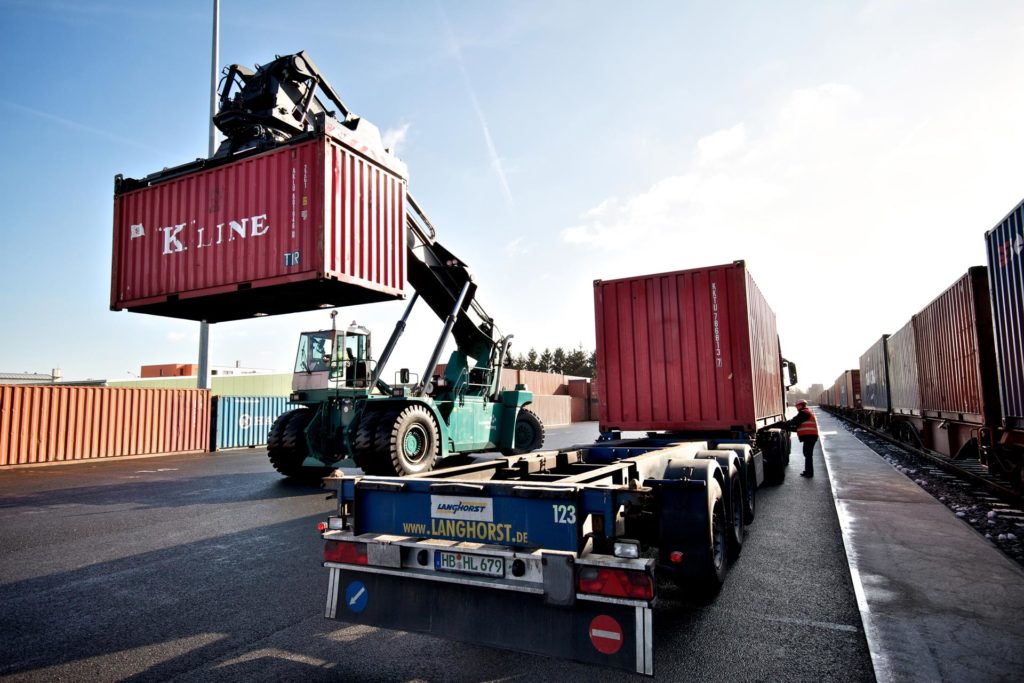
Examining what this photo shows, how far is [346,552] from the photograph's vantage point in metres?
3.48

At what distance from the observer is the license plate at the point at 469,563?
2982 mm

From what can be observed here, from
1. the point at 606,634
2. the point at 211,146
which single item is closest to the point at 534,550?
the point at 606,634

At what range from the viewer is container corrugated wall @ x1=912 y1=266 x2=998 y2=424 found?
945 cm

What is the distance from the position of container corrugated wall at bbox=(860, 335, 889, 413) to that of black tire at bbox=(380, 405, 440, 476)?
18.2 meters

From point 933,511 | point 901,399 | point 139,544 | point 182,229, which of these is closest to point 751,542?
point 933,511

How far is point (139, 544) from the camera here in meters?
6.41

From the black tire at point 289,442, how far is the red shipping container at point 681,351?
6.40 meters

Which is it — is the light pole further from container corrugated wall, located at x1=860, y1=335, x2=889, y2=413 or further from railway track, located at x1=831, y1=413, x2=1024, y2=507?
container corrugated wall, located at x1=860, y1=335, x2=889, y2=413

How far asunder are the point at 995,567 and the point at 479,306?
9.82 meters

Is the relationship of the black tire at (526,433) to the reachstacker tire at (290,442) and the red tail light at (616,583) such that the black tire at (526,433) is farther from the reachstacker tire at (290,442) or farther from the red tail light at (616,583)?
the red tail light at (616,583)

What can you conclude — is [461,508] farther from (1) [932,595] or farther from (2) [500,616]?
(1) [932,595]

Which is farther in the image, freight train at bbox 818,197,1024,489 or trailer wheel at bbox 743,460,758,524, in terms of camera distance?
freight train at bbox 818,197,1024,489

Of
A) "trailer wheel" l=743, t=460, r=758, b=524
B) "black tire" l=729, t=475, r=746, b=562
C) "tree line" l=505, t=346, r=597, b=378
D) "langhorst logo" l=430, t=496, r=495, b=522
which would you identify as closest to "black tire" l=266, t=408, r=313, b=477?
"trailer wheel" l=743, t=460, r=758, b=524

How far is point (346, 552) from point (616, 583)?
5.72 feet
